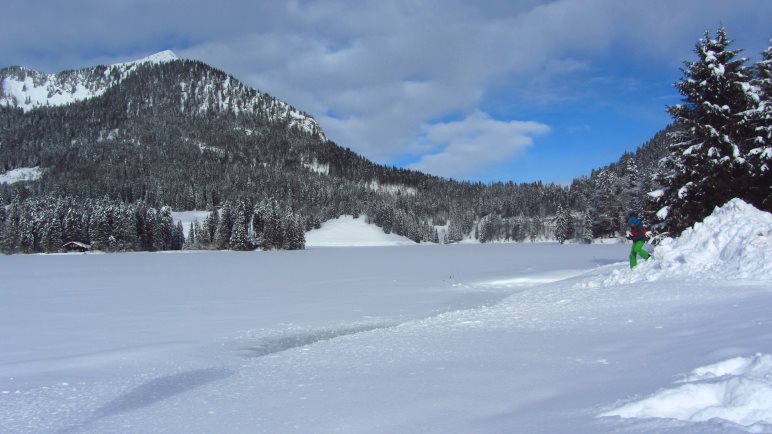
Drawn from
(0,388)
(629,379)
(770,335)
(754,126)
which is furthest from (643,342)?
(754,126)

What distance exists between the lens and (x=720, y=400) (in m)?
4.25

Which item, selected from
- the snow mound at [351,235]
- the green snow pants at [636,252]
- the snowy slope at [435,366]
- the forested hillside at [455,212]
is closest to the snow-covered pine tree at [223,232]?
the forested hillside at [455,212]

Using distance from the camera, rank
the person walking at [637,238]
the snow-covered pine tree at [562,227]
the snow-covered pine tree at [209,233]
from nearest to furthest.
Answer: the person walking at [637,238]
the snow-covered pine tree at [209,233]
the snow-covered pine tree at [562,227]

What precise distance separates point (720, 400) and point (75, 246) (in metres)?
112

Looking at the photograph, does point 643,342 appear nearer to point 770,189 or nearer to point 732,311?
point 732,311

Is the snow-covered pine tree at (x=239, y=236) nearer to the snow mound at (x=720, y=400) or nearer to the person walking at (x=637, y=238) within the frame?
the person walking at (x=637, y=238)

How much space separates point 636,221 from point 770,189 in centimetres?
991

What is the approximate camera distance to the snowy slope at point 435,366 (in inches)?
186

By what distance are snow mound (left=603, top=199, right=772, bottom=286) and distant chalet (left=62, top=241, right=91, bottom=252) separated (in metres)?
103

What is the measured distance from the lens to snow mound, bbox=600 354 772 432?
388 cm

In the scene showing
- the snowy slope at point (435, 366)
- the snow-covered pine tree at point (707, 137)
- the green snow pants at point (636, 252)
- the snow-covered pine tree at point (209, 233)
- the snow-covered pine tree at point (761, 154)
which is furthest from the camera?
the snow-covered pine tree at point (209, 233)

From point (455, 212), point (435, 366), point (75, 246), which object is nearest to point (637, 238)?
point (435, 366)

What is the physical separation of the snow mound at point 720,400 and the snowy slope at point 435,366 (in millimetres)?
15

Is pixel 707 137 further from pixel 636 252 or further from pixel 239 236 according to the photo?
pixel 239 236
